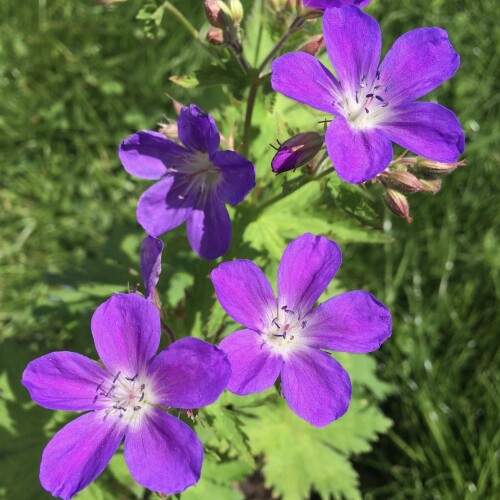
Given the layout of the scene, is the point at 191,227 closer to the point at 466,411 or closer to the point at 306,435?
the point at 306,435

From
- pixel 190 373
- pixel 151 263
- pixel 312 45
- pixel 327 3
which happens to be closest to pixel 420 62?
pixel 327 3

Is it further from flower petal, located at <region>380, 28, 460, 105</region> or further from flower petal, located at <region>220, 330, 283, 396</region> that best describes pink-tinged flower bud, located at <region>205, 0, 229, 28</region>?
flower petal, located at <region>220, 330, 283, 396</region>

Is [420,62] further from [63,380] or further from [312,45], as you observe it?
[63,380]

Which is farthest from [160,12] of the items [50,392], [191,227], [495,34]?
[495,34]

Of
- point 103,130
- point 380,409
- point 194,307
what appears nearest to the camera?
point 194,307

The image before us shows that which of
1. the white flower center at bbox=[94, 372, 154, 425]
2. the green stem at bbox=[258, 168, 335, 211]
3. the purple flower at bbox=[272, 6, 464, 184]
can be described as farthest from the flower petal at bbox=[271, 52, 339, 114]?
the white flower center at bbox=[94, 372, 154, 425]

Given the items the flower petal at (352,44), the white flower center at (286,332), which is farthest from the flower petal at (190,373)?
the flower petal at (352,44)
